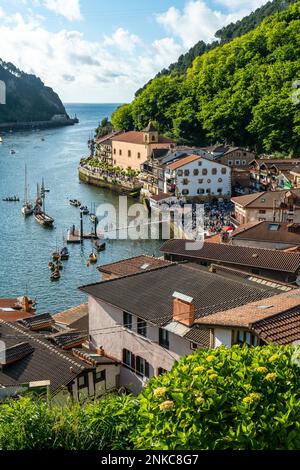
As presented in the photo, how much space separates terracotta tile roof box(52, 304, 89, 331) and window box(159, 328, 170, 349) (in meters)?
4.93

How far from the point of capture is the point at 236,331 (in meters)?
10.7

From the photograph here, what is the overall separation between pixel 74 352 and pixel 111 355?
117 cm

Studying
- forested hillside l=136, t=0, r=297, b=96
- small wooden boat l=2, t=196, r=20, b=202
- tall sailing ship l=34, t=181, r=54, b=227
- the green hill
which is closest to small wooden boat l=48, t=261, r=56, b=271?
tall sailing ship l=34, t=181, r=54, b=227

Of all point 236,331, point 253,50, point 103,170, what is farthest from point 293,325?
point 253,50

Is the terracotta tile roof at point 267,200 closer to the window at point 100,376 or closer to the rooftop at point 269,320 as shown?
the window at point 100,376

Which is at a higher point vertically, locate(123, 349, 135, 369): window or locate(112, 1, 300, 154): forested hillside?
locate(112, 1, 300, 154): forested hillside

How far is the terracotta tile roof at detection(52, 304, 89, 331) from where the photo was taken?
61.2 feet

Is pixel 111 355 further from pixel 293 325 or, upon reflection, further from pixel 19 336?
pixel 293 325

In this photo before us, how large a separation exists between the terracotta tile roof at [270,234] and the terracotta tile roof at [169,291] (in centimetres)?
951

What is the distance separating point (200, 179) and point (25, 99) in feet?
378

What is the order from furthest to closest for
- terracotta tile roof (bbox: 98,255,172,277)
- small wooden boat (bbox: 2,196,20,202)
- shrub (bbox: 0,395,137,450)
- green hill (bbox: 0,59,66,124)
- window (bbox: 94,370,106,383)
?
green hill (bbox: 0,59,66,124)
small wooden boat (bbox: 2,196,20,202)
terracotta tile roof (bbox: 98,255,172,277)
window (bbox: 94,370,106,383)
shrub (bbox: 0,395,137,450)

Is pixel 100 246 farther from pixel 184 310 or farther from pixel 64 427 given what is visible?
pixel 64 427

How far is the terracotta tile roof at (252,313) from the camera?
34.4ft

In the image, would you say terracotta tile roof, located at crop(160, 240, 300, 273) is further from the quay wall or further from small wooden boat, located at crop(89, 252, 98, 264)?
the quay wall
